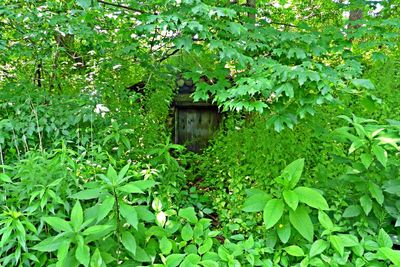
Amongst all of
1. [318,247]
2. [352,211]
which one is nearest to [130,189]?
[318,247]

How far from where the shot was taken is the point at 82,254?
133 centimetres

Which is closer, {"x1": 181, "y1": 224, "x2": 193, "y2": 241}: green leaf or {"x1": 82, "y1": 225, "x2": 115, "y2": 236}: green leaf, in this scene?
{"x1": 82, "y1": 225, "x2": 115, "y2": 236}: green leaf

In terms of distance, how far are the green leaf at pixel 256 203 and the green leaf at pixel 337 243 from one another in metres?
0.34

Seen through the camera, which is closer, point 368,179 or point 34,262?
point 34,262

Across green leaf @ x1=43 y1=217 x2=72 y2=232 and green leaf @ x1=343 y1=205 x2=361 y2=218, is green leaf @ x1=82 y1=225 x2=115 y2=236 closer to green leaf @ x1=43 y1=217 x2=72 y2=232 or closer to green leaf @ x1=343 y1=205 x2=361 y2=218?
green leaf @ x1=43 y1=217 x2=72 y2=232

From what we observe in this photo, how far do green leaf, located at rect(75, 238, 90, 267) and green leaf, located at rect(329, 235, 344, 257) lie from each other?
1.05m

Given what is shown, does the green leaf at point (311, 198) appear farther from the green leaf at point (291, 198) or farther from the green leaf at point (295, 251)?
the green leaf at point (295, 251)

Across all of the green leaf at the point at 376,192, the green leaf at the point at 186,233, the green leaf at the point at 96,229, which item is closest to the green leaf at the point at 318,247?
the green leaf at the point at 376,192

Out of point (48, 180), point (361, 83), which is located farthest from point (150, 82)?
point (361, 83)

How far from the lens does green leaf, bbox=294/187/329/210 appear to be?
156 centimetres

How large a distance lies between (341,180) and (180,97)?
7.71ft

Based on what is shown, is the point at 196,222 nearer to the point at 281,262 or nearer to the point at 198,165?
the point at 281,262

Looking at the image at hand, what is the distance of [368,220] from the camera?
1.69 m

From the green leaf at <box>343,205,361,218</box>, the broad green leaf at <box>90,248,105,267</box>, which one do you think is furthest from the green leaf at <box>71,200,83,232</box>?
the green leaf at <box>343,205,361,218</box>
